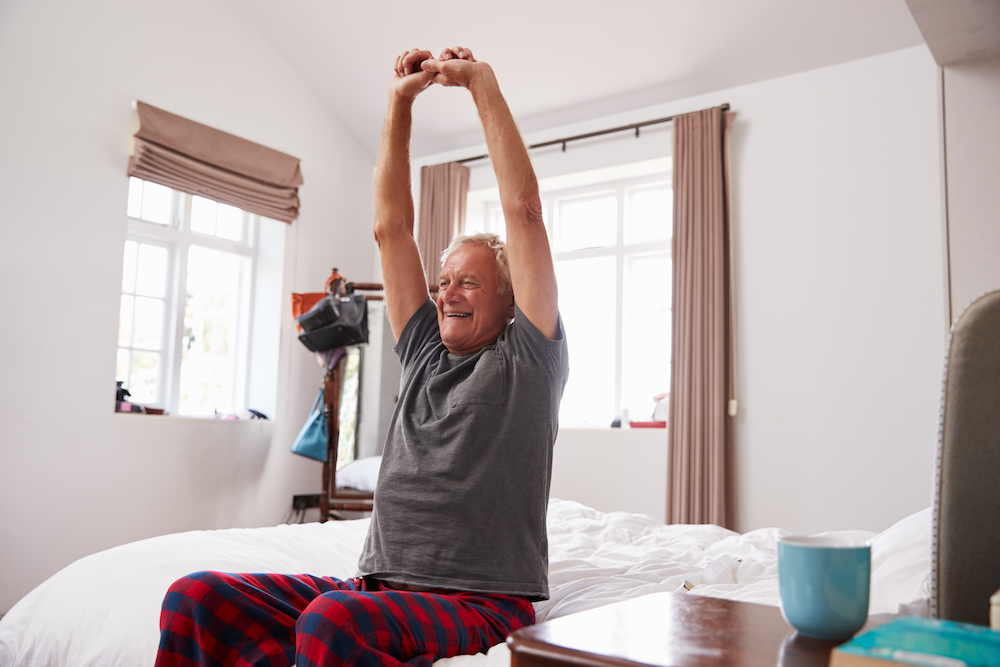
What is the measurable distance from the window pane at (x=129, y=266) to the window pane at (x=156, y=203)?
18 centimetres

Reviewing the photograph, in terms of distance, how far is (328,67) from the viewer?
4523 mm

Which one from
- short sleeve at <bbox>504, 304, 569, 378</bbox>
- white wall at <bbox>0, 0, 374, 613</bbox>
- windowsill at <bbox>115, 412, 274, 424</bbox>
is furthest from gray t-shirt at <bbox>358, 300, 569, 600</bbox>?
windowsill at <bbox>115, 412, 274, 424</bbox>

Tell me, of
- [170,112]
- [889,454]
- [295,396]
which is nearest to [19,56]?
[170,112]

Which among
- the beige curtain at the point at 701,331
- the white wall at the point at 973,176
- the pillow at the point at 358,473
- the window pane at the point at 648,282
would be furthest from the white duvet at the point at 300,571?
the window pane at the point at 648,282

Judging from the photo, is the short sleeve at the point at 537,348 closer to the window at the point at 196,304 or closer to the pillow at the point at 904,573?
the pillow at the point at 904,573

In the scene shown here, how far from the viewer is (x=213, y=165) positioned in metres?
4.04

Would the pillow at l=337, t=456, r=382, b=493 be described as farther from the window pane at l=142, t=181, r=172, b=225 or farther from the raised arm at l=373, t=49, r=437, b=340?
the raised arm at l=373, t=49, r=437, b=340

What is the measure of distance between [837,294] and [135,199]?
3674 mm

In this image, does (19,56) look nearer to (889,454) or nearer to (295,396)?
(295,396)

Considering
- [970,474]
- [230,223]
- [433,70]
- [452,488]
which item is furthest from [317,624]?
[230,223]

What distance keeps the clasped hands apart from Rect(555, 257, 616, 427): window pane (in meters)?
3.14

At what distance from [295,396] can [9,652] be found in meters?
3.12

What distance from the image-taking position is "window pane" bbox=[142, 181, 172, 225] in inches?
158

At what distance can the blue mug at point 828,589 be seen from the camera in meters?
0.55
